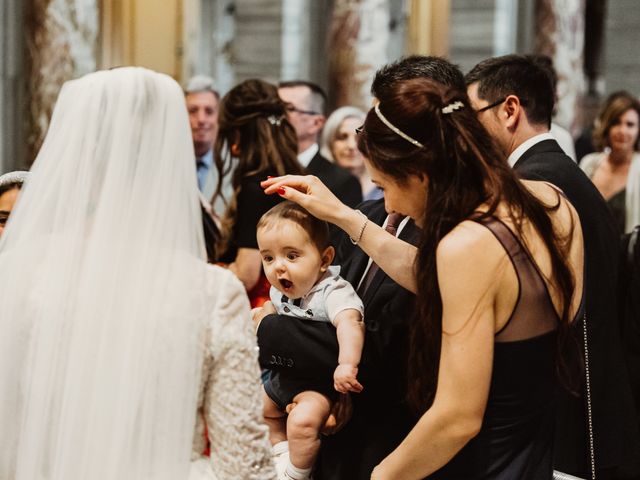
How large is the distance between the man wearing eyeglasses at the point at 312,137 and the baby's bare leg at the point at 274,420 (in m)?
2.56

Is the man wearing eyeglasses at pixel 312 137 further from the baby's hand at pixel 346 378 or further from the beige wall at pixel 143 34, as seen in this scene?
the baby's hand at pixel 346 378

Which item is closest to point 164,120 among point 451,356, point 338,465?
point 451,356

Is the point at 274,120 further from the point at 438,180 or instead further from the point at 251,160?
the point at 438,180

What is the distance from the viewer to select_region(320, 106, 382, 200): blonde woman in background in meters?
7.58

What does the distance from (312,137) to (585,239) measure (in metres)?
3.09

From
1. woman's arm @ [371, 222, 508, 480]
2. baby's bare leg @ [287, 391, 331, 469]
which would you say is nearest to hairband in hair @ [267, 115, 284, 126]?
baby's bare leg @ [287, 391, 331, 469]

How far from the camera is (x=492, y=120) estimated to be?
3838 millimetres

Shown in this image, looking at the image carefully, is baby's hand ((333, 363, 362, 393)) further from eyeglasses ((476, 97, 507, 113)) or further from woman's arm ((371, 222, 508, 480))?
eyeglasses ((476, 97, 507, 113))

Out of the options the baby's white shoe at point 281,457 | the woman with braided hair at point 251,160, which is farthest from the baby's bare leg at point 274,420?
the woman with braided hair at point 251,160

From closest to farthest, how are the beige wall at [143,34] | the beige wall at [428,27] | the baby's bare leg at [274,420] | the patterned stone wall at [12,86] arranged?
the baby's bare leg at [274,420] < the patterned stone wall at [12,86] < the beige wall at [143,34] < the beige wall at [428,27]

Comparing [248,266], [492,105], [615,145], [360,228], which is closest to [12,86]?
[248,266]

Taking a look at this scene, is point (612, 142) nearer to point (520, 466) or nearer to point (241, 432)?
point (520, 466)

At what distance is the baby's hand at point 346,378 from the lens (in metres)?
2.78

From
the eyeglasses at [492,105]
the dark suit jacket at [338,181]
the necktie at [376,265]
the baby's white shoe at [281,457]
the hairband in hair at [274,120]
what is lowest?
the baby's white shoe at [281,457]
